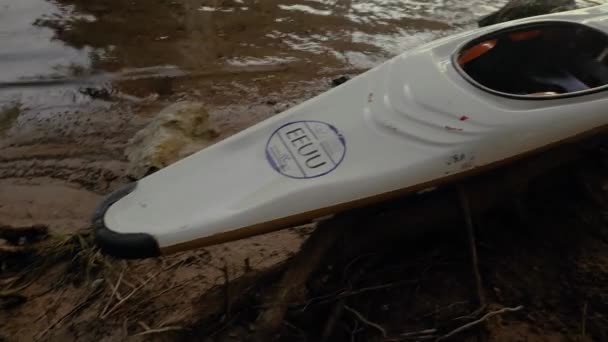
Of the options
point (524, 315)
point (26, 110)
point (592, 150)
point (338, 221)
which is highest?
point (592, 150)

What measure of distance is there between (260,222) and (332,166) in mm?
379

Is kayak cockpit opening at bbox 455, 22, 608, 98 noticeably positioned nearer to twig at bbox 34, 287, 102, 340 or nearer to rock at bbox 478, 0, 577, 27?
rock at bbox 478, 0, 577, 27

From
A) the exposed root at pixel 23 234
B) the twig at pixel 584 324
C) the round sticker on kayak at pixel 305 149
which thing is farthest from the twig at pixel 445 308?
the exposed root at pixel 23 234

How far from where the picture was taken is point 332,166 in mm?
2059

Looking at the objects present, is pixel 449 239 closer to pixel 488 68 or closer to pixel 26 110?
pixel 488 68

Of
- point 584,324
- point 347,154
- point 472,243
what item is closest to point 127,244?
point 347,154

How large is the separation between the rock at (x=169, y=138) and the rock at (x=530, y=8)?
3044mm

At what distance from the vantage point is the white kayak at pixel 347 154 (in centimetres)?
192

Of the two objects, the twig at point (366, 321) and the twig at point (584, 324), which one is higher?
the twig at point (584, 324)

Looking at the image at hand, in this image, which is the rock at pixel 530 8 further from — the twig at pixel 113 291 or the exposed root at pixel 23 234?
the exposed root at pixel 23 234

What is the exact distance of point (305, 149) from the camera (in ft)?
7.02

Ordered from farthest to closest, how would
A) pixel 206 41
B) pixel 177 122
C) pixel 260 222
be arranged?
pixel 206 41 → pixel 177 122 → pixel 260 222

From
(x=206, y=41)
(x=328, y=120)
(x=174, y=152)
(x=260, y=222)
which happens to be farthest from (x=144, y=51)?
(x=260, y=222)

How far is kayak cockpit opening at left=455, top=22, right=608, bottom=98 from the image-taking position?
2.61 metres
